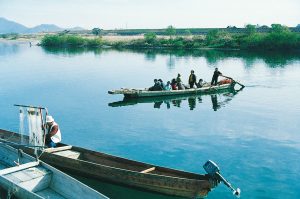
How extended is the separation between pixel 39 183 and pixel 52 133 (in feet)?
10.4

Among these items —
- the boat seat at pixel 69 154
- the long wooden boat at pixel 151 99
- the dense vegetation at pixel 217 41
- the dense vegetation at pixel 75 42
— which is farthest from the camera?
the dense vegetation at pixel 75 42

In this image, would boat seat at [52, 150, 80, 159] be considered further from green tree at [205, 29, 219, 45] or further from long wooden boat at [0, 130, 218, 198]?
green tree at [205, 29, 219, 45]

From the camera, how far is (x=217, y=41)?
89.1m

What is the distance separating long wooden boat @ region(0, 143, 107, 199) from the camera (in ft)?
32.6

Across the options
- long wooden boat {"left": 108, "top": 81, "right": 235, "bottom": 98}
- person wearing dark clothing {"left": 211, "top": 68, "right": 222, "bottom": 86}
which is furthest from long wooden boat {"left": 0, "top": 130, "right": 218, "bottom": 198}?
person wearing dark clothing {"left": 211, "top": 68, "right": 222, "bottom": 86}

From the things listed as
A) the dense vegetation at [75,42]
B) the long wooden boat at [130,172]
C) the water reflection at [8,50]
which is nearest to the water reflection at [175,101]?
the long wooden boat at [130,172]

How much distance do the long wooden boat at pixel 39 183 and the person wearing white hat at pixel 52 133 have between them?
6.40 ft

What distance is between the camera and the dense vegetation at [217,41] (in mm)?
75938

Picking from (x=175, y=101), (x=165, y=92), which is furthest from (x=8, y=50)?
(x=175, y=101)

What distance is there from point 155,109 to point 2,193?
15413mm

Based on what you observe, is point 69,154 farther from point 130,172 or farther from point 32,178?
point 130,172

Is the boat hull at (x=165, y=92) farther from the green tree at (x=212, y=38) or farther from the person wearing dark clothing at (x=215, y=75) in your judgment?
the green tree at (x=212, y=38)

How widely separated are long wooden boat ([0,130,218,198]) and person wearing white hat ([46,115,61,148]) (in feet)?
1.26

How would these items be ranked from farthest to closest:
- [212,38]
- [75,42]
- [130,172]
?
1. [75,42]
2. [212,38]
3. [130,172]
